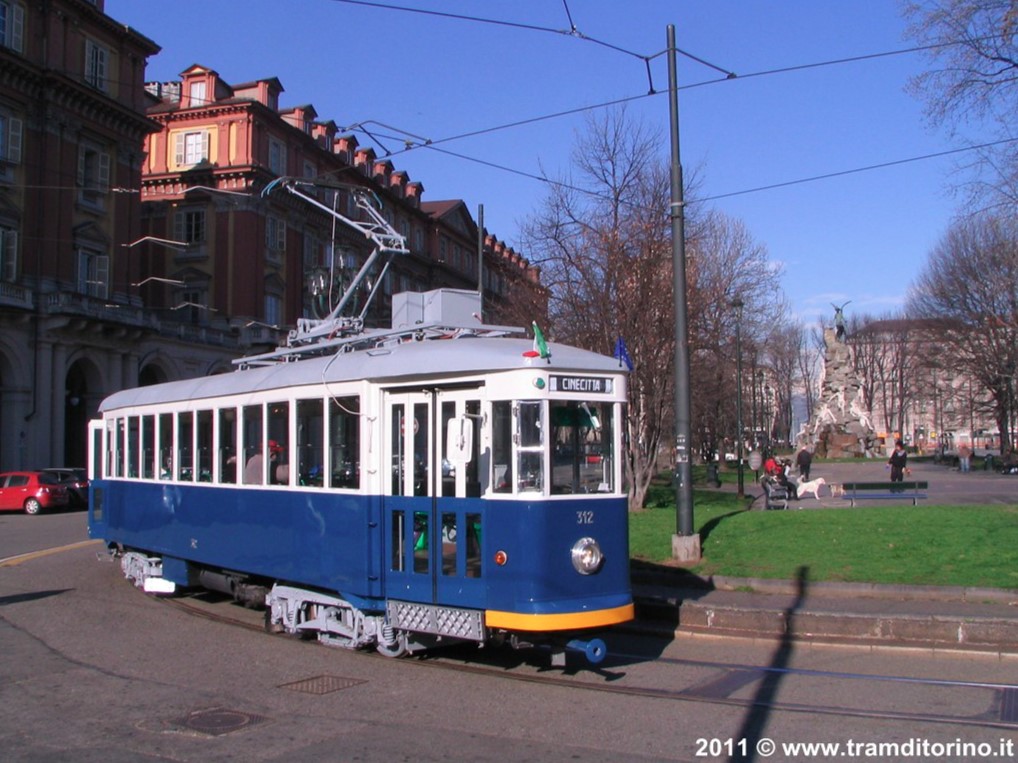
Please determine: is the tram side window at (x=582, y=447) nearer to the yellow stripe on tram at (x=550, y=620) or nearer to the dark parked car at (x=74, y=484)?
the yellow stripe on tram at (x=550, y=620)

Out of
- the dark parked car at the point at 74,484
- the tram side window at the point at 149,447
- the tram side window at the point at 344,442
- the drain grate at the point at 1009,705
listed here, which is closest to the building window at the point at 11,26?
the dark parked car at the point at 74,484

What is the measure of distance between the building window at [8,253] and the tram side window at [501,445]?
36.3m

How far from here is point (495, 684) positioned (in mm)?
8625

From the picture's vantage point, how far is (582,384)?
28.8 feet

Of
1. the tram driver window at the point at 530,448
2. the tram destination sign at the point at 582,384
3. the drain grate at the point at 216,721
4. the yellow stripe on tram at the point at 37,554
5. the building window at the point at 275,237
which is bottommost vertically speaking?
the drain grate at the point at 216,721

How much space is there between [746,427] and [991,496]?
44.0 meters

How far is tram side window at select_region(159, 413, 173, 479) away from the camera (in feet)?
43.9

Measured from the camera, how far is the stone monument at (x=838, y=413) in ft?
214

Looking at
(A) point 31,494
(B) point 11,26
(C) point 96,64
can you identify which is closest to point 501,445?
(A) point 31,494

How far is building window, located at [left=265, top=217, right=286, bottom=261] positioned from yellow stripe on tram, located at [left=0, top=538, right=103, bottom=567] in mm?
33935

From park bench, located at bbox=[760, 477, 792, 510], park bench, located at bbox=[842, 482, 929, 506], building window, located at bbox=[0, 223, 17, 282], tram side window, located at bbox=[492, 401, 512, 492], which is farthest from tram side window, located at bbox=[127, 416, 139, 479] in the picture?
building window, located at bbox=[0, 223, 17, 282]

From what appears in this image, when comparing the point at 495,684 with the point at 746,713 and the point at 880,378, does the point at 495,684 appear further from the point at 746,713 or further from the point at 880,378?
the point at 880,378

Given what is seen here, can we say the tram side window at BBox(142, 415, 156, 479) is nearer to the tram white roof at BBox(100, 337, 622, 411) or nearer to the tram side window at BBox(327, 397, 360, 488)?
the tram white roof at BBox(100, 337, 622, 411)

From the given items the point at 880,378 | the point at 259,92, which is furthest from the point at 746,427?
the point at 259,92
